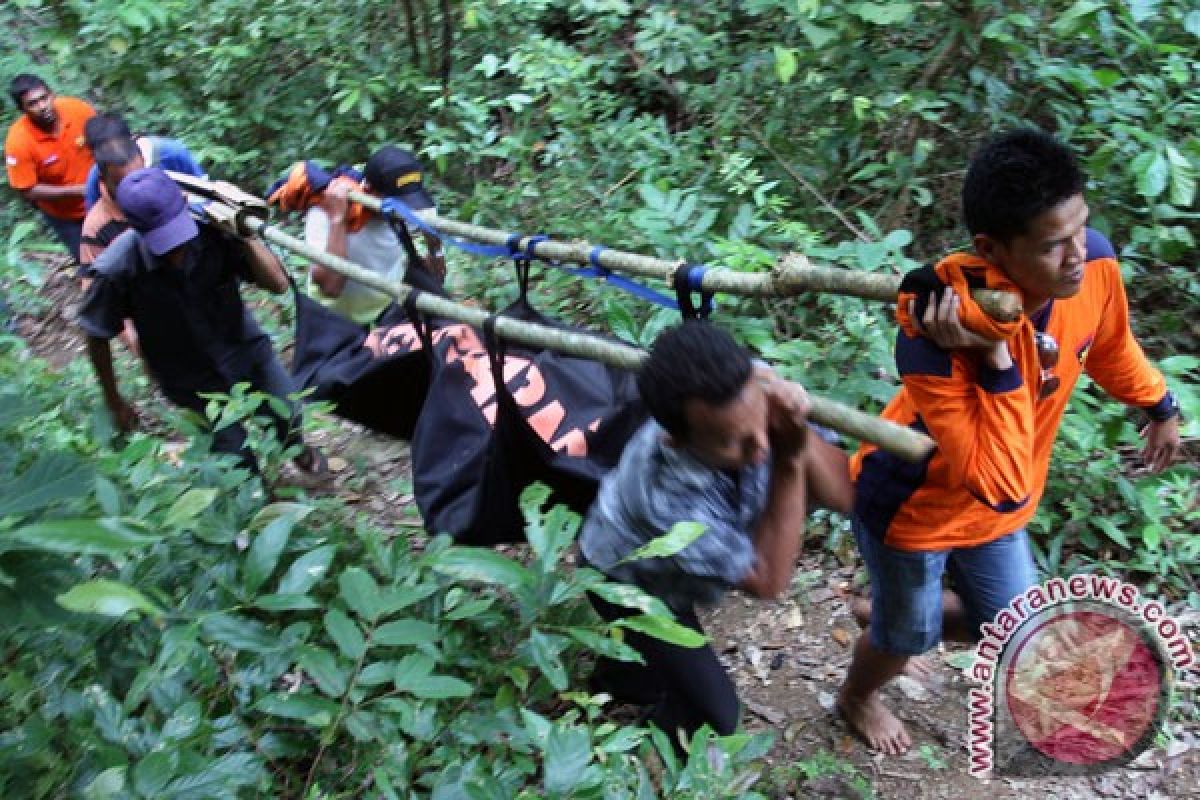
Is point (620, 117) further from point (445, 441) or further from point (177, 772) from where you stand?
point (177, 772)

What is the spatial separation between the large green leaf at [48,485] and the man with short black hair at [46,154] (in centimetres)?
549

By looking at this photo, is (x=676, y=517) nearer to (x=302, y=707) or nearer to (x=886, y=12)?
(x=302, y=707)

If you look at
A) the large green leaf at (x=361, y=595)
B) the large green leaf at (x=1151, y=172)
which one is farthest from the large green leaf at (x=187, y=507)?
the large green leaf at (x=1151, y=172)

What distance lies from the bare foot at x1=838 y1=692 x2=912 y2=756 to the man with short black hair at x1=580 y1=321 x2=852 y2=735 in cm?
56

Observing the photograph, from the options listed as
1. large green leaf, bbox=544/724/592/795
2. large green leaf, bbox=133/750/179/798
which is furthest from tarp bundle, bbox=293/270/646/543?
large green leaf, bbox=133/750/179/798

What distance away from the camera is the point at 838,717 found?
2973mm

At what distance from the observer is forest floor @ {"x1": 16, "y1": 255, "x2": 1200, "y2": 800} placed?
2.72m

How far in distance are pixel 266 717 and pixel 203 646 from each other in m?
0.20

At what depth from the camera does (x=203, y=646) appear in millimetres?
1809

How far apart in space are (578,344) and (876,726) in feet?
5.01

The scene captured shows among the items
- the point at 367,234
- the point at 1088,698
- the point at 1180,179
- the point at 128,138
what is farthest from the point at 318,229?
the point at 1180,179

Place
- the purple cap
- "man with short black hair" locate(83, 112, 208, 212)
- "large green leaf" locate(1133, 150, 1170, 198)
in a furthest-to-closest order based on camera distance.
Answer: "man with short black hair" locate(83, 112, 208, 212) → "large green leaf" locate(1133, 150, 1170, 198) → the purple cap

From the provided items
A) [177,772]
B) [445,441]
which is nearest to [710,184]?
[445,441]

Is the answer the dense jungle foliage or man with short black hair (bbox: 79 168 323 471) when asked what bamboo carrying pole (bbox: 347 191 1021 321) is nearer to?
the dense jungle foliage
